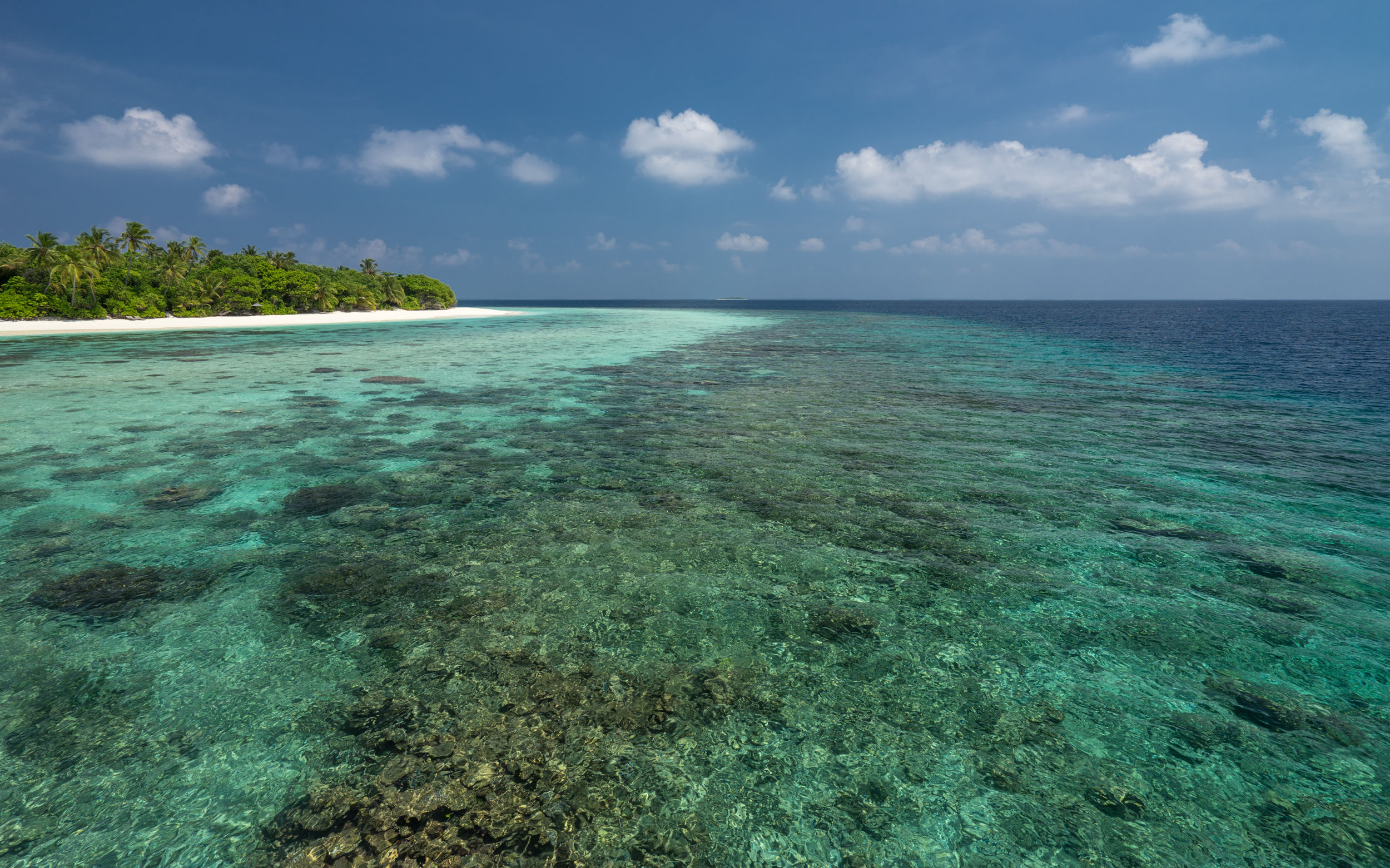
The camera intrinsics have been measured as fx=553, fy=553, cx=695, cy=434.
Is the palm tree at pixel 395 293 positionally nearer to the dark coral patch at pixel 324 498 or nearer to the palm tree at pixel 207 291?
the palm tree at pixel 207 291

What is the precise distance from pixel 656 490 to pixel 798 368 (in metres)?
19.2

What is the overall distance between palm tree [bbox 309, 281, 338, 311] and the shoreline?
1336mm

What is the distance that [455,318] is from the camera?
79.8m

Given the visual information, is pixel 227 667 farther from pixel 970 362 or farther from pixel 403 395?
pixel 970 362

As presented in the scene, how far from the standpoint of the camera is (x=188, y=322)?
56.1 meters

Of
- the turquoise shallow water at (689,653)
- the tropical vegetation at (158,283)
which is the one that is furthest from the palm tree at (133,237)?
the turquoise shallow water at (689,653)

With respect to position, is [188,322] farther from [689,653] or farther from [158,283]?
[689,653]

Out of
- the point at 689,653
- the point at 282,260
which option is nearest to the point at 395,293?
the point at 282,260

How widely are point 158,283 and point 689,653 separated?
273ft

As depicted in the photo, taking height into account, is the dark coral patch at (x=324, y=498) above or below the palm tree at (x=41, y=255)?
below

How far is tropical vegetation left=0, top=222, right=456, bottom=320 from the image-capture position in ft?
170

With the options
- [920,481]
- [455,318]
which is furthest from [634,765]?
[455,318]

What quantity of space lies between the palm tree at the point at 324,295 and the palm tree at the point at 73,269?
20.7 metres

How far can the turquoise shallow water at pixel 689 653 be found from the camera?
3508 mm
